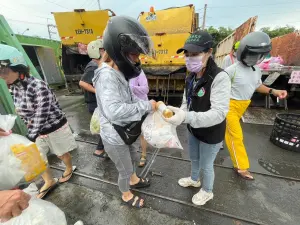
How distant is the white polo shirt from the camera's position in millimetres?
2277

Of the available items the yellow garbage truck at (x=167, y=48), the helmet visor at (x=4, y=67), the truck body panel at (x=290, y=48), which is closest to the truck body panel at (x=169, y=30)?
the yellow garbage truck at (x=167, y=48)

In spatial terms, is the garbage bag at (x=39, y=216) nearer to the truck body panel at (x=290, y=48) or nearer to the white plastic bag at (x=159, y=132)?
the white plastic bag at (x=159, y=132)

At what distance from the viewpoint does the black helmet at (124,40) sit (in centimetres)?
126

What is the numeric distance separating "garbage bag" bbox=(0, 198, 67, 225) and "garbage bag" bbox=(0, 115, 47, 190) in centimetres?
22

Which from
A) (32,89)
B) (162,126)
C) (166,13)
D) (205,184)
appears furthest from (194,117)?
(166,13)

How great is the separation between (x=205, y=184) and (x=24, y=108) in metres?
2.25

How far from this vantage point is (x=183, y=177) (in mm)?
2547

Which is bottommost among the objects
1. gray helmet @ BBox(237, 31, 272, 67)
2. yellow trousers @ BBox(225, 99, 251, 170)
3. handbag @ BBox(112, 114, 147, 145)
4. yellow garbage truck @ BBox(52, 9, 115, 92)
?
yellow trousers @ BBox(225, 99, 251, 170)

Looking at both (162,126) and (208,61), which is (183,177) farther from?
(208,61)

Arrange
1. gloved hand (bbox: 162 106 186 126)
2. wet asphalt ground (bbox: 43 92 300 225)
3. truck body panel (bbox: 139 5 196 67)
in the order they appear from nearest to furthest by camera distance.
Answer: gloved hand (bbox: 162 106 186 126) < wet asphalt ground (bbox: 43 92 300 225) < truck body panel (bbox: 139 5 196 67)

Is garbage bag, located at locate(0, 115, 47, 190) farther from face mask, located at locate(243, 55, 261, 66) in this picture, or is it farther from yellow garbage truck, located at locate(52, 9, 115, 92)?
yellow garbage truck, located at locate(52, 9, 115, 92)

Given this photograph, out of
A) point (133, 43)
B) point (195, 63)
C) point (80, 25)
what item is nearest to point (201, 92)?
point (195, 63)

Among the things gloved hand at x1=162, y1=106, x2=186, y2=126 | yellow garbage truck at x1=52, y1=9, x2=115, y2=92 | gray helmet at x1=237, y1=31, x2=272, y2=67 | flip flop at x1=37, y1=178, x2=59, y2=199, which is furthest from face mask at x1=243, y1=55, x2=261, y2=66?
yellow garbage truck at x1=52, y1=9, x2=115, y2=92

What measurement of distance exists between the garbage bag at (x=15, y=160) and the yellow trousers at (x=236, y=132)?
2.37m
